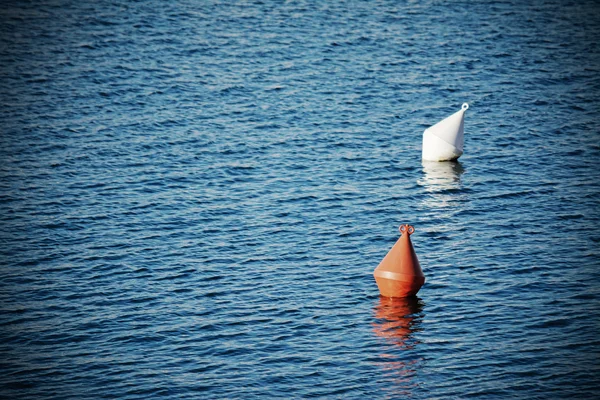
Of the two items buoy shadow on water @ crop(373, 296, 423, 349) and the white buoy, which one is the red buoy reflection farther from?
the white buoy

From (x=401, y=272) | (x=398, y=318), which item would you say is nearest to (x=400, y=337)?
(x=398, y=318)

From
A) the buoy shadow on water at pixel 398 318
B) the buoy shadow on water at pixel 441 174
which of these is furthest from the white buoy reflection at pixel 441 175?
the buoy shadow on water at pixel 398 318

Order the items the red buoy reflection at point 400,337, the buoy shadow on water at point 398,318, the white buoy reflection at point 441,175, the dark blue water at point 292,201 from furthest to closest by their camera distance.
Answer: the white buoy reflection at point 441,175
the buoy shadow on water at point 398,318
the dark blue water at point 292,201
the red buoy reflection at point 400,337

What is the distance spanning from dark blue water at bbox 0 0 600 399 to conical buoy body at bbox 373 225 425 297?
575 millimetres

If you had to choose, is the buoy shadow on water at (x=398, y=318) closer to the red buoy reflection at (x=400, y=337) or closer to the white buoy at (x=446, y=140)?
the red buoy reflection at (x=400, y=337)

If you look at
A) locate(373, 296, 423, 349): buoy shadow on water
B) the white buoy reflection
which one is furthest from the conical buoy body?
the white buoy reflection

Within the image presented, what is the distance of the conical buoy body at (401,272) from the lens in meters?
24.5

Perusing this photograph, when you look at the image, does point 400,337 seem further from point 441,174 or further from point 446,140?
point 446,140

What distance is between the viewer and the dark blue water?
21703 mm

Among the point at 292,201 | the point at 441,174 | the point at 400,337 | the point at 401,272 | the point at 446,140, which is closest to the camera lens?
the point at 400,337

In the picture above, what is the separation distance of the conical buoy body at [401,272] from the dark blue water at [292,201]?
58 centimetres

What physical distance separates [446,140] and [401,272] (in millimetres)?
13952

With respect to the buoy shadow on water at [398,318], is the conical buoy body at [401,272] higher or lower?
higher

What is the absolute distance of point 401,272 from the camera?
24500 mm
